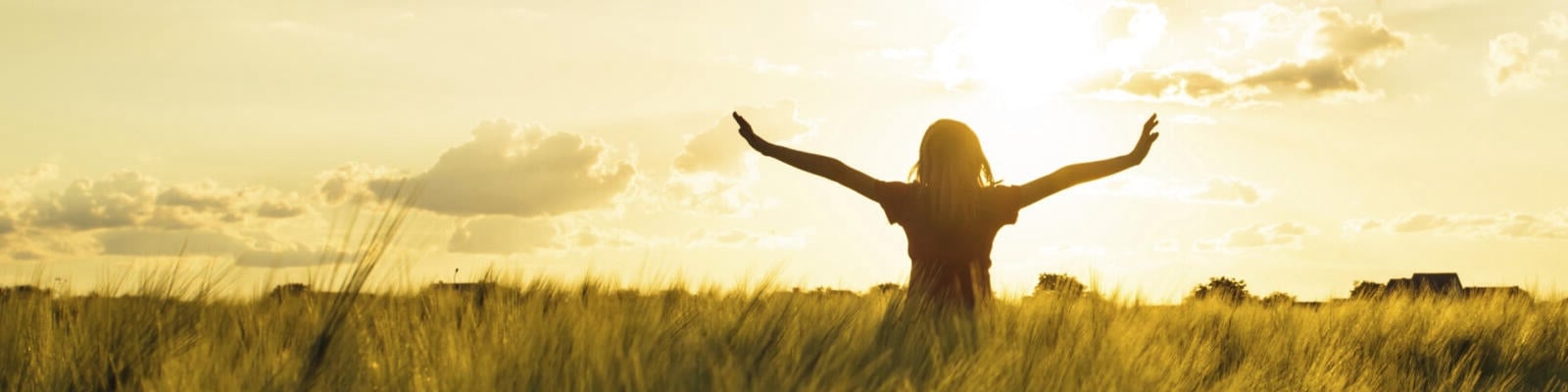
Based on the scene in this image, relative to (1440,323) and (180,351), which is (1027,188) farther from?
(1440,323)

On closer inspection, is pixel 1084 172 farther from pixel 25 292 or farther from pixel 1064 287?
pixel 25 292

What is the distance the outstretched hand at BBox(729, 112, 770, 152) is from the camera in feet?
20.1

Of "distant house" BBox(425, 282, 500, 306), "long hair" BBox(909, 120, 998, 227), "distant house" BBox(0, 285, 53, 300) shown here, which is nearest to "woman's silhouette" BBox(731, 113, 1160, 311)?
"long hair" BBox(909, 120, 998, 227)

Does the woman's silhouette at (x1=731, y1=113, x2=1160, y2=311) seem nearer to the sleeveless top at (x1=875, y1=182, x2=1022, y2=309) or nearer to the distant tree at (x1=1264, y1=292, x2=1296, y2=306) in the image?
the sleeveless top at (x1=875, y1=182, x2=1022, y2=309)

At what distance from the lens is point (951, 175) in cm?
557

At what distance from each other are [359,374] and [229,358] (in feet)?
1.89

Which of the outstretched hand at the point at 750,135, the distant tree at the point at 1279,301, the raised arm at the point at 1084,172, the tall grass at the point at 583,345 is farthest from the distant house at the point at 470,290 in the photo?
the distant tree at the point at 1279,301

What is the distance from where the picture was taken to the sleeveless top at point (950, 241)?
560 cm

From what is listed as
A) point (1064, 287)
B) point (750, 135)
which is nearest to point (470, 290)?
point (750, 135)

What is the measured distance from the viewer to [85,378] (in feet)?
12.0

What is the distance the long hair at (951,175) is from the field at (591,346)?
1.58ft

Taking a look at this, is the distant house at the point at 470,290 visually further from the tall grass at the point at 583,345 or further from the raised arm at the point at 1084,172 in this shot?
the raised arm at the point at 1084,172

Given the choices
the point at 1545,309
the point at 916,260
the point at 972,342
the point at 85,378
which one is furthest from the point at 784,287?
the point at 1545,309

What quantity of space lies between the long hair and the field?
48cm
